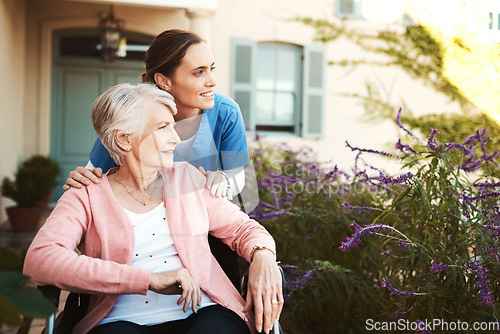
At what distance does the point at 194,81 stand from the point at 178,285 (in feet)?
2.70

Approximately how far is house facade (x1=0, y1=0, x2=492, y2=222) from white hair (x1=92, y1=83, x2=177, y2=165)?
16.3 feet

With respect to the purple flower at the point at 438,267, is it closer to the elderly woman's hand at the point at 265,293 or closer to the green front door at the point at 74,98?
the elderly woman's hand at the point at 265,293

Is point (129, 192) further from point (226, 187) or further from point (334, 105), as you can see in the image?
point (334, 105)

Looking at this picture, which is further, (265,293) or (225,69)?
(225,69)

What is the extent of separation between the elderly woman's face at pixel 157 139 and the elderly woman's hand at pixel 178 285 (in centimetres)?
40

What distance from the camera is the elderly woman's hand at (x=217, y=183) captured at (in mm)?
1801

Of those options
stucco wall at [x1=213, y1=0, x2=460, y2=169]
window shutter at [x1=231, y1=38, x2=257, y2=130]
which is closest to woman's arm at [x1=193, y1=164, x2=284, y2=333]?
stucco wall at [x1=213, y1=0, x2=460, y2=169]

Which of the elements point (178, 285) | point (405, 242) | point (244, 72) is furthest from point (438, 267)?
point (244, 72)

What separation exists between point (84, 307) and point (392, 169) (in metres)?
7.25

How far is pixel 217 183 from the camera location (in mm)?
1821

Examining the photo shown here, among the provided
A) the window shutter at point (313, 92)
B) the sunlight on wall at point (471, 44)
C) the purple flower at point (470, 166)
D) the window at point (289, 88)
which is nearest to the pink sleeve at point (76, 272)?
the purple flower at point (470, 166)

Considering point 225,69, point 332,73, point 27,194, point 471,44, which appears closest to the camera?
point 471,44

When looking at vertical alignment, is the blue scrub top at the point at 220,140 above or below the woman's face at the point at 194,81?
below

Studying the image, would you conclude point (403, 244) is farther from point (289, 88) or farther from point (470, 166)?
point (289, 88)
